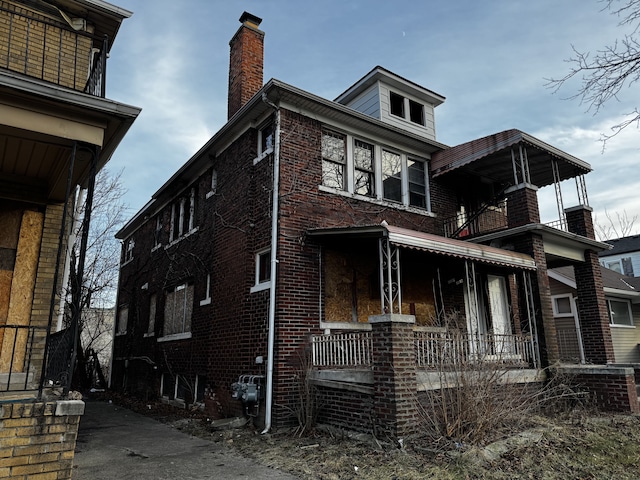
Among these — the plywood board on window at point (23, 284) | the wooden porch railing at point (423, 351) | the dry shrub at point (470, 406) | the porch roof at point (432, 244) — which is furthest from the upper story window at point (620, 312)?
the plywood board on window at point (23, 284)

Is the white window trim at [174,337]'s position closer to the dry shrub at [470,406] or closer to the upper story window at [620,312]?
the dry shrub at [470,406]

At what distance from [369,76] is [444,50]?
143 inches

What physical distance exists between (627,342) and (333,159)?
53.3ft

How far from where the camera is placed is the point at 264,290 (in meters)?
10.1

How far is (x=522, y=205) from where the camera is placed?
11.7 metres

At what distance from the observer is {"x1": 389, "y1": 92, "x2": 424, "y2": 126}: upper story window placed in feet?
48.5

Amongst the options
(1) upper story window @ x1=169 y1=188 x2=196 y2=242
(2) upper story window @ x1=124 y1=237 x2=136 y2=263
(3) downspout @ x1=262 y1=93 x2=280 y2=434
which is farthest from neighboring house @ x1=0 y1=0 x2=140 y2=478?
(2) upper story window @ x1=124 y1=237 x2=136 y2=263

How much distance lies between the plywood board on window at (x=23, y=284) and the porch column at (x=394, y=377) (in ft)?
17.7

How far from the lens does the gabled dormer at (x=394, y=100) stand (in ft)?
46.6

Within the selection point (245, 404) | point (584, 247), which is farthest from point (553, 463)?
point (584, 247)

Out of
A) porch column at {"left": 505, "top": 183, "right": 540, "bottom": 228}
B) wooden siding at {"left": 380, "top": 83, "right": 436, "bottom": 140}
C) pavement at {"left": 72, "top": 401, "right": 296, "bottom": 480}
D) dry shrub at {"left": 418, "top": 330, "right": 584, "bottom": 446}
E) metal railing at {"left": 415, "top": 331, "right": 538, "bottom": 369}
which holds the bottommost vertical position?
pavement at {"left": 72, "top": 401, "right": 296, "bottom": 480}

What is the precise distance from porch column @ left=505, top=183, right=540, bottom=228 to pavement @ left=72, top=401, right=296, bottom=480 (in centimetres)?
858

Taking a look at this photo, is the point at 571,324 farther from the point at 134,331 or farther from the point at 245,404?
the point at 134,331

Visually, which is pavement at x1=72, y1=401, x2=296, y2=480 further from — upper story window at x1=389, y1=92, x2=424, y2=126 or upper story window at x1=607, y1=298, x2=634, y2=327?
upper story window at x1=607, y1=298, x2=634, y2=327
